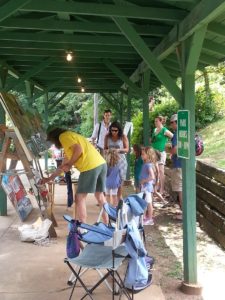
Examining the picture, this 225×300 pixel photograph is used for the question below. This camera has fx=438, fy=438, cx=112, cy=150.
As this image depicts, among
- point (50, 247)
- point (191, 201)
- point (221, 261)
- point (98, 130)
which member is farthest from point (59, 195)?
point (191, 201)

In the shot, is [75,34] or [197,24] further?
[75,34]

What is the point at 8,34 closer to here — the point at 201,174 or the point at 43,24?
the point at 43,24

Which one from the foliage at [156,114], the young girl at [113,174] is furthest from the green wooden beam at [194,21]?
the foliage at [156,114]

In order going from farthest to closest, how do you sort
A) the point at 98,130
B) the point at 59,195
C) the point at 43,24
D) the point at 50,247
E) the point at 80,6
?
1. the point at 59,195
2. the point at 98,130
3. the point at 50,247
4. the point at 43,24
5. the point at 80,6

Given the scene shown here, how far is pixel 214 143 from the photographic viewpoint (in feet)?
36.1

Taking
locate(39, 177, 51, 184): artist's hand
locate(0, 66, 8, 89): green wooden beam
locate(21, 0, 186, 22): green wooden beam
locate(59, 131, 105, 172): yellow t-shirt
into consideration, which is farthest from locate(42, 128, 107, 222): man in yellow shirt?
locate(0, 66, 8, 89): green wooden beam

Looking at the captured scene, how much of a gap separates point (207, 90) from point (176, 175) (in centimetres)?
800

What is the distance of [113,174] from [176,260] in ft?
7.32

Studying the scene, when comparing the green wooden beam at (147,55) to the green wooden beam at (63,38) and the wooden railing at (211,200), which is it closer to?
the green wooden beam at (63,38)

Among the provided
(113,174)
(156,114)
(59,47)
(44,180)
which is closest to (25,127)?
(44,180)

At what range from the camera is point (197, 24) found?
3.85 m

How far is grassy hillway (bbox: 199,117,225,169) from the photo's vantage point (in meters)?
8.44

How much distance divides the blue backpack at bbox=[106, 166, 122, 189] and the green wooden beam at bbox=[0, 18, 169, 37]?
243cm

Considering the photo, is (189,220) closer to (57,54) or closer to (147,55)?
(147,55)
